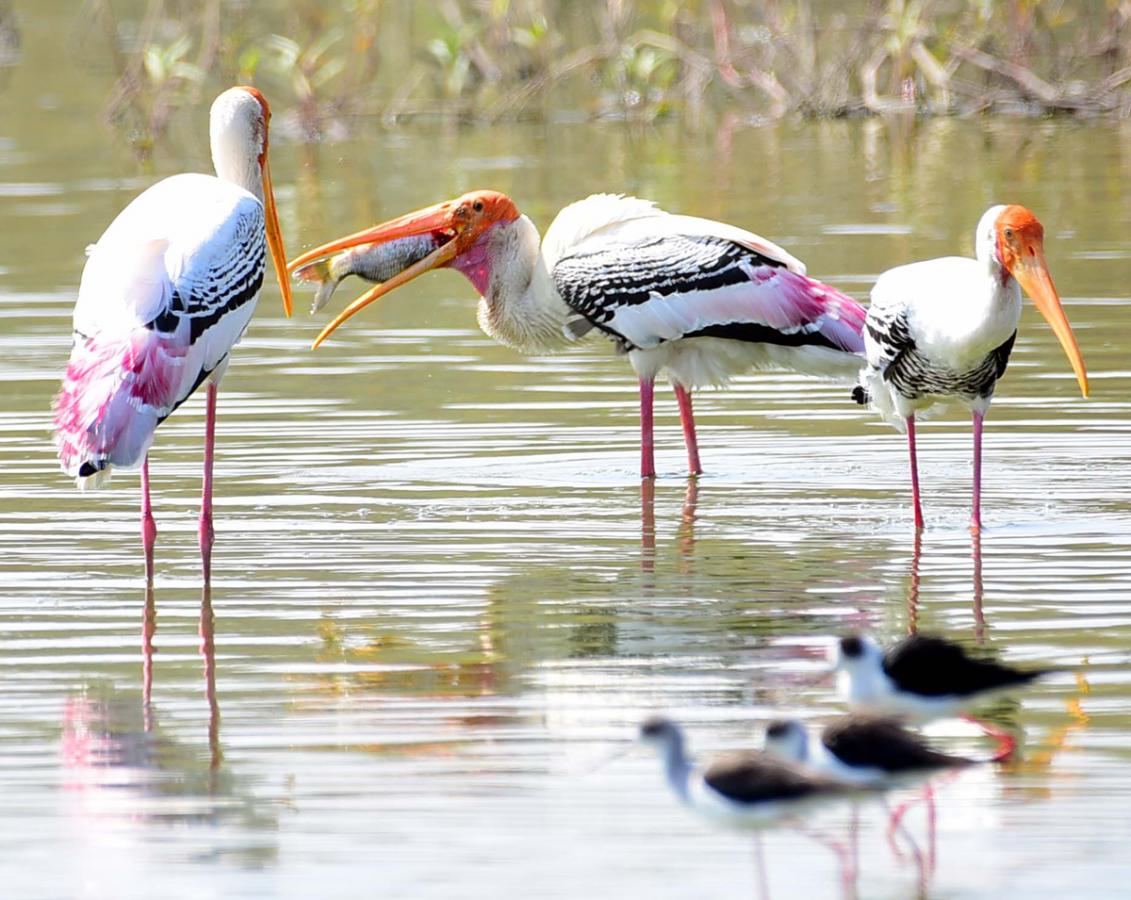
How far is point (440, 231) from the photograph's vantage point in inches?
423

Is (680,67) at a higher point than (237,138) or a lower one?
lower

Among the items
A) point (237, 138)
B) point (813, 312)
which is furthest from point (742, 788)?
point (813, 312)

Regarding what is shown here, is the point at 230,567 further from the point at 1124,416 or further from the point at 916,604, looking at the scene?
the point at 1124,416

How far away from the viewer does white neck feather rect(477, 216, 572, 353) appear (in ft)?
34.5

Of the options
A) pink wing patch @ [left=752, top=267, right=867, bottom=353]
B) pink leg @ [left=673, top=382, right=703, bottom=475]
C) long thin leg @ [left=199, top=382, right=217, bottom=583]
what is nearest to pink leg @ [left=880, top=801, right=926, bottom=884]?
long thin leg @ [left=199, top=382, right=217, bottom=583]

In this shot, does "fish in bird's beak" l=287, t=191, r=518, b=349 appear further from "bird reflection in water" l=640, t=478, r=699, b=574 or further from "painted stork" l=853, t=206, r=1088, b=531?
"painted stork" l=853, t=206, r=1088, b=531

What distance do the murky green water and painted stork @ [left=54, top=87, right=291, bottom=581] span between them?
0.52m

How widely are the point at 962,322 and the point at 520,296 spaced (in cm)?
279

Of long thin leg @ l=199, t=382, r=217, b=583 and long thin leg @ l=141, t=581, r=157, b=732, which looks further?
long thin leg @ l=199, t=382, r=217, b=583

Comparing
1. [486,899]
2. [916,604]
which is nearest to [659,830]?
[486,899]

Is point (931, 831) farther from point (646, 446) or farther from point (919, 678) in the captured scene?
point (646, 446)

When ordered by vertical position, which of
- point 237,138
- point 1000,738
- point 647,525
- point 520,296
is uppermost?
point 237,138

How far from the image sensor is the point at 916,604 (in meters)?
7.36

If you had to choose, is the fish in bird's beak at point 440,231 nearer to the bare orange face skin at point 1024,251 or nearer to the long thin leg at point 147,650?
the bare orange face skin at point 1024,251
